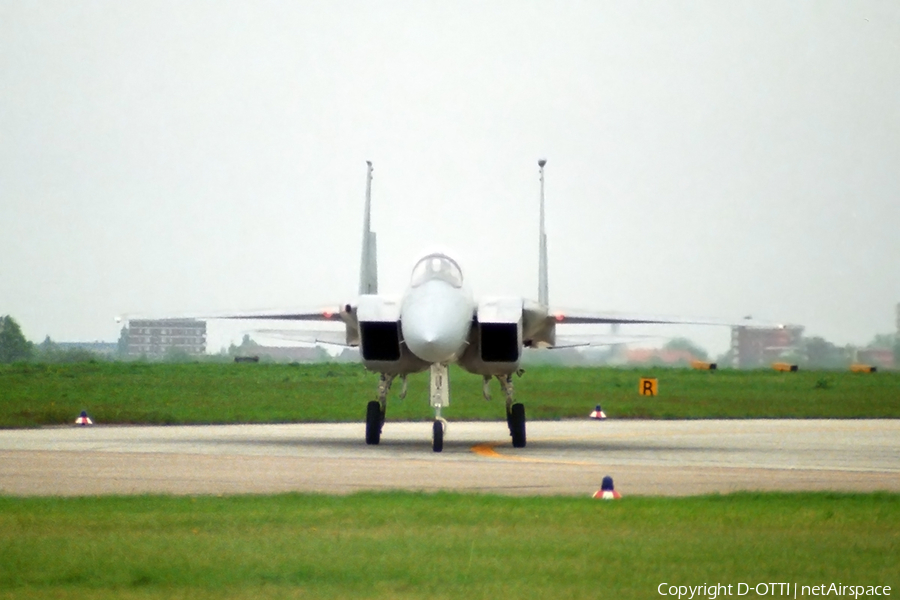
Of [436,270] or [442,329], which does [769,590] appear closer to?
[442,329]

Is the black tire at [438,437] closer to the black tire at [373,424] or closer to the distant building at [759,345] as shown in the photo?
the black tire at [373,424]

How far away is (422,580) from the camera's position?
7.30 metres

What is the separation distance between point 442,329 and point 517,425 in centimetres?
262

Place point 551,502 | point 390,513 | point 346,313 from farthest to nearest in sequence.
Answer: point 346,313, point 551,502, point 390,513

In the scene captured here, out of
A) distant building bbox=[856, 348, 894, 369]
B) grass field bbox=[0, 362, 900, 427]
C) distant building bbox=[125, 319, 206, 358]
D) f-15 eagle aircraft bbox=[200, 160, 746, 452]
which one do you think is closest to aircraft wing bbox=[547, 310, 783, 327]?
f-15 eagle aircraft bbox=[200, 160, 746, 452]

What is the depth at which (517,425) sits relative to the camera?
788 inches

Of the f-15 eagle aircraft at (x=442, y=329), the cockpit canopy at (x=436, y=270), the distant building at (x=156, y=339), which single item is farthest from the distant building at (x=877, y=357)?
the distant building at (x=156, y=339)

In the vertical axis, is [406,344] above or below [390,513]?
above

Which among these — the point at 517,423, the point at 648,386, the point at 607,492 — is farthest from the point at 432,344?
the point at 648,386

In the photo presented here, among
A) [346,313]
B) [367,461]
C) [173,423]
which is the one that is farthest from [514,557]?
[173,423]

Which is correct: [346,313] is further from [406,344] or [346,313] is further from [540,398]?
[540,398]

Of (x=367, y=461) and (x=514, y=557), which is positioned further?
(x=367, y=461)

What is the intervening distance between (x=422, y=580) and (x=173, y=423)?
19572 millimetres

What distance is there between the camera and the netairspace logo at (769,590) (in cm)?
679
